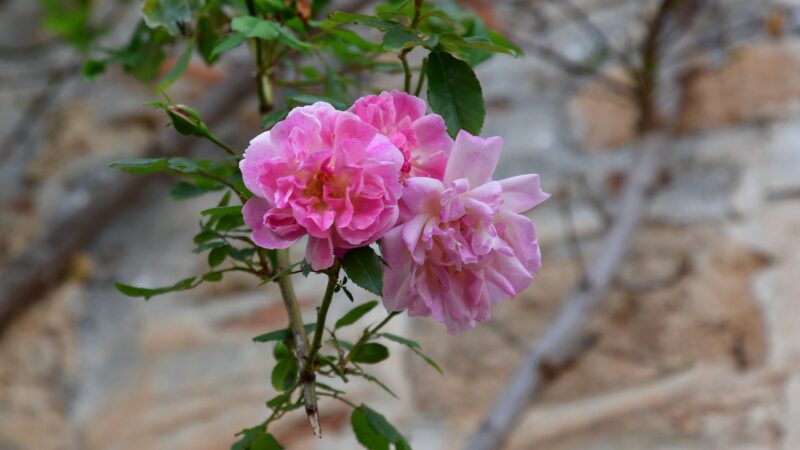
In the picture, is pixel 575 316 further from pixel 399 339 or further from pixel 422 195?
pixel 422 195

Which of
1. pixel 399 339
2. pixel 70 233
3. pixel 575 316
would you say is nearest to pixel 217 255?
pixel 399 339

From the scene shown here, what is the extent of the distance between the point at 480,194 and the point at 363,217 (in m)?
0.06

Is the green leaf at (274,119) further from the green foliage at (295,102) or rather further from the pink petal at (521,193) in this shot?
the pink petal at (521,193)

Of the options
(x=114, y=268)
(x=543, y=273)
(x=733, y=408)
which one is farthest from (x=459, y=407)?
(x=114, y=268)

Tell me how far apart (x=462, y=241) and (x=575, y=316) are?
627 millimetres

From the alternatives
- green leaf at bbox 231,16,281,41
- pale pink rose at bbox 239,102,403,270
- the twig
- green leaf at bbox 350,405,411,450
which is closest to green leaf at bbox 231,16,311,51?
green leaf at bbox 231,16,281,41

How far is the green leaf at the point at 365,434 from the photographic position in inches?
22.9

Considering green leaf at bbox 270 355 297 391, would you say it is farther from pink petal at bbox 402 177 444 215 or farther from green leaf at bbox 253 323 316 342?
pink petal at bbox 402 177 444 215

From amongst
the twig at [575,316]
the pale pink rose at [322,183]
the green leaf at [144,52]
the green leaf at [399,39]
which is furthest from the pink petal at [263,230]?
the twig at [575,316]

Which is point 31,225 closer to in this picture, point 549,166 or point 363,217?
point 549,166

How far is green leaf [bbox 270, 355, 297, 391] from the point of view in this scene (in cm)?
52

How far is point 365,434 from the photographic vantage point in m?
0.59

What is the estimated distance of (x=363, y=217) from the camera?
1.39ft

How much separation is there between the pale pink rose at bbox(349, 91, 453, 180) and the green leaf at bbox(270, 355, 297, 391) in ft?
0.47
